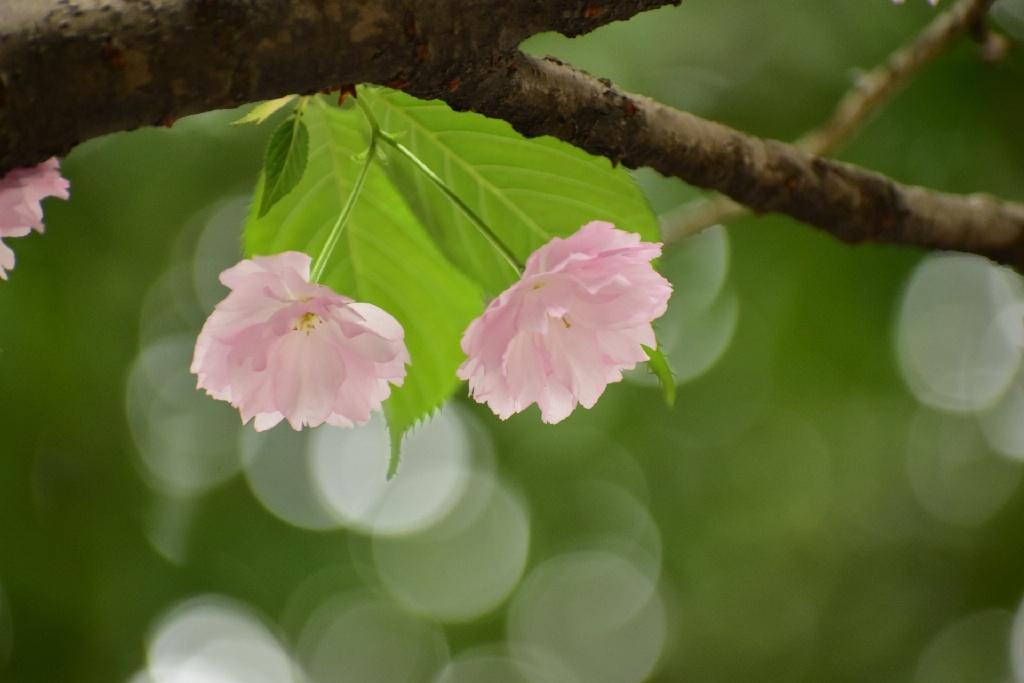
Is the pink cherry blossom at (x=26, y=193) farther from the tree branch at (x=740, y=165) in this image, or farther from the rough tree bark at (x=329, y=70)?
the tree branch at (x=740, y=165)

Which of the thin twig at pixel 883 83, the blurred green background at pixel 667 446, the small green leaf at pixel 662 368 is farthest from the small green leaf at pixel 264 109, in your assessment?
the blurred green background at pixel 667 446

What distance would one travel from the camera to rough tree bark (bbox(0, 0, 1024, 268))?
→ 0.39 m

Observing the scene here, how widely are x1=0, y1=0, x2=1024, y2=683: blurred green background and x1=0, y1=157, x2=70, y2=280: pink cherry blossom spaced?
2126mm

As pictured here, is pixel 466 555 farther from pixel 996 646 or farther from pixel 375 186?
pixel 375 186

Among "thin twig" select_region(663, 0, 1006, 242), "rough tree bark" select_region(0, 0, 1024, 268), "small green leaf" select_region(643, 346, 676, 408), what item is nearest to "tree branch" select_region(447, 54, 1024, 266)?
"rough tree bark" select_region(0, 0, 1024, 268)

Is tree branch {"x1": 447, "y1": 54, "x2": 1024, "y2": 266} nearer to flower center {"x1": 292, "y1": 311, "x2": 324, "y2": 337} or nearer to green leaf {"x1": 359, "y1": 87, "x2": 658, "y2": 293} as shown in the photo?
green leaf {"x1": 359, "y1": 87, "x2": 658, "y2": 293}

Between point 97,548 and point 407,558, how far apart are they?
1.55 m

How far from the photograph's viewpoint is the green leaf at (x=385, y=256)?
0.70m

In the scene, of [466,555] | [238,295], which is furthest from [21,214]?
[466,555]

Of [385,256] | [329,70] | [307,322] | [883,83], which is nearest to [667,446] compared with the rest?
[883,83]

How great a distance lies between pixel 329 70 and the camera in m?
0.46

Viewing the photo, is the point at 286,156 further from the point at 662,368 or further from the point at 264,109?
the point at 662,368

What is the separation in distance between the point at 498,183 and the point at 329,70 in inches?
10.3

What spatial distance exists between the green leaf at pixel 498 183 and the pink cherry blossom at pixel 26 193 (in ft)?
0.78
